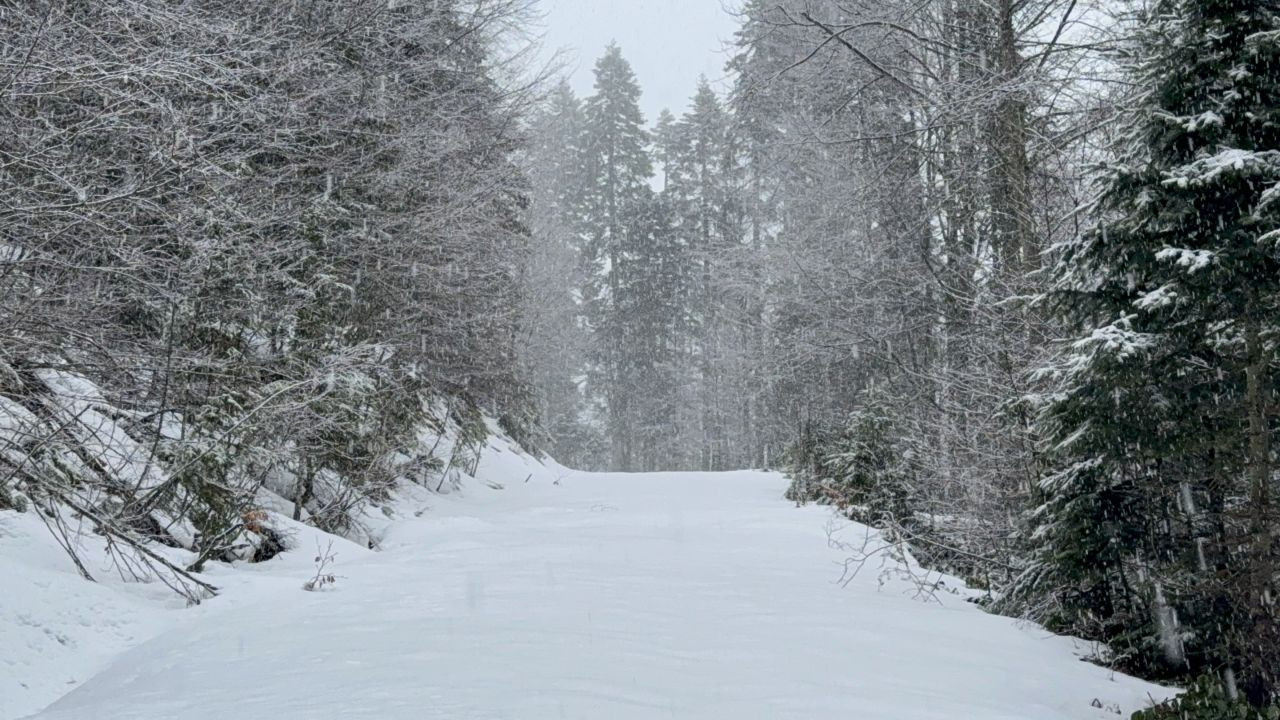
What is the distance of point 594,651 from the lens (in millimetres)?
3998

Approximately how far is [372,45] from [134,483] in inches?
274

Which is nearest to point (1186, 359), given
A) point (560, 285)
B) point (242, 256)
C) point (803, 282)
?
point (242, 256)

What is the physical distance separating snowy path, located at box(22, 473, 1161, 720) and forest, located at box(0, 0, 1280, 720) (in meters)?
0.70

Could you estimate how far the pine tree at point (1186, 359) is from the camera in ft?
12.8

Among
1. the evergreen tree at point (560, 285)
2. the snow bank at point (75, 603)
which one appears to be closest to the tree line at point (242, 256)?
the snow bank at point (75, 603)

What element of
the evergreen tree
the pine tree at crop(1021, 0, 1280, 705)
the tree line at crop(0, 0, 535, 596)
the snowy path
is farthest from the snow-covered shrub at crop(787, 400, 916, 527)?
the evergreen tree

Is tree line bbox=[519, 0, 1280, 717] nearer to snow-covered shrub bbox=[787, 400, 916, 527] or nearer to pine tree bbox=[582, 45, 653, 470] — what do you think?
snow-covered shrub bbox=[787, 400, 916, 527]

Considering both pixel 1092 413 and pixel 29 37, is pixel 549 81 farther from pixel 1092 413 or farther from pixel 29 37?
pixel 1092 413

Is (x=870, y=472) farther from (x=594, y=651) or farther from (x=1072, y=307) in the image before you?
(x=594, y=651)

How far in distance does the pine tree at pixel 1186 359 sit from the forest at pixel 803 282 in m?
0.02

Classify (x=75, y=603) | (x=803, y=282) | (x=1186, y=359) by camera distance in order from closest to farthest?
(x=1186, y=359) → (x=75, y=603) → (x=803, y=282)

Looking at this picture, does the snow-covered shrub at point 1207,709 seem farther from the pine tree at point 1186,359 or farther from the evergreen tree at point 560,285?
the evergreen tree at point 560,285

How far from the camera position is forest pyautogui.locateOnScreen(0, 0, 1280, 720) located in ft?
13.8

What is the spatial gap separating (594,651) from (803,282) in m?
12.7
